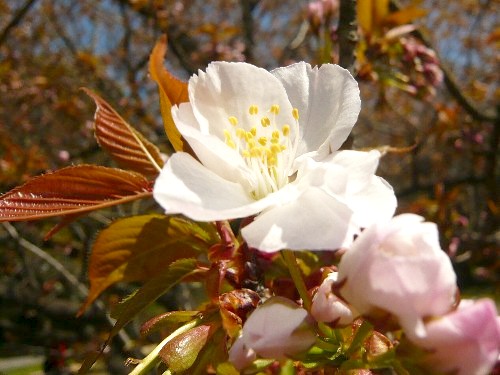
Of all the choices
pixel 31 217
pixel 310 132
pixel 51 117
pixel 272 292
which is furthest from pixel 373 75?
pixel 51 117

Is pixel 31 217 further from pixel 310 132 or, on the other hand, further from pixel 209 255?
pixel 310 132

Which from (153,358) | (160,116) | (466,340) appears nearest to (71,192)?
(153,358)

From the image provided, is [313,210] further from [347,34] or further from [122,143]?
[347,34]

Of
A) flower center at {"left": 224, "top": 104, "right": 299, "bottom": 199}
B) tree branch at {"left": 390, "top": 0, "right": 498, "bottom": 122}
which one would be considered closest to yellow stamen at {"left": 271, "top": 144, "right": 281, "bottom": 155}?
flower center at {"left": 224, "top": 104, "right": 299, "bottom": 199}

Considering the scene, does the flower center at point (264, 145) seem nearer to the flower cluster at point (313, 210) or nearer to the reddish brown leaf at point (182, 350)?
the flower cluster at point (313, 210)

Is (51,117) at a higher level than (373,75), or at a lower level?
lower
